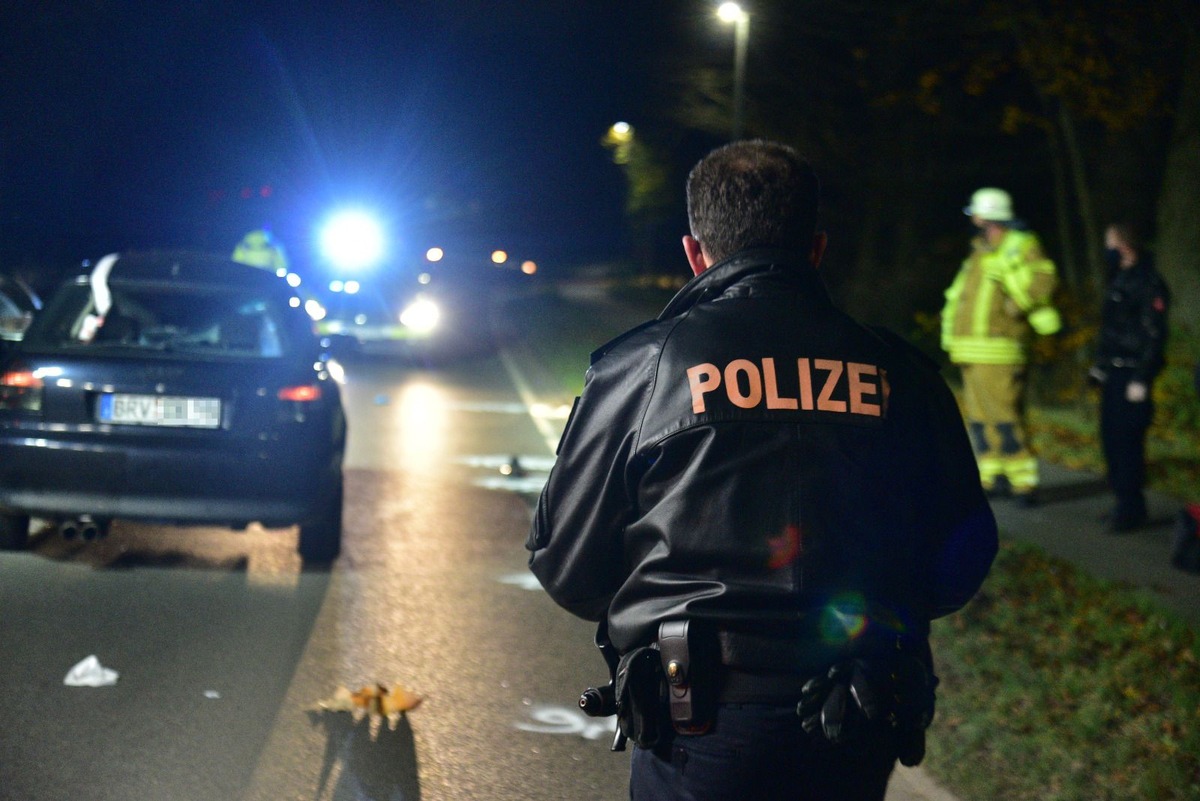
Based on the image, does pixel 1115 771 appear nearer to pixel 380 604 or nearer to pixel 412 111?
pixel 380 604

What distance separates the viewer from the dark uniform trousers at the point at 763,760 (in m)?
2.21

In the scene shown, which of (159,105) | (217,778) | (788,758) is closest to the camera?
(788,758)

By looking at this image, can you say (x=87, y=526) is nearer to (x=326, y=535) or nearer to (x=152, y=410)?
(x=152, y=410)

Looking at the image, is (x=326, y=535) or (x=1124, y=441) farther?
(x=1124, y=441)

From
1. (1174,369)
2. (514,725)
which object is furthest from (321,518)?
(1174,369)

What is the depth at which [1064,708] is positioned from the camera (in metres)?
5.39

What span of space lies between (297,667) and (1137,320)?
5.64 m

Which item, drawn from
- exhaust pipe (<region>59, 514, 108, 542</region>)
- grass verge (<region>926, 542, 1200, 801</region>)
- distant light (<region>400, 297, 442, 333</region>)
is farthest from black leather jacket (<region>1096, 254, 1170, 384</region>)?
distant light (<region>400, 297, 442, 333</region>)

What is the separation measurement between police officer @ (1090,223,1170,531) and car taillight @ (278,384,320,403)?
4.96 metres

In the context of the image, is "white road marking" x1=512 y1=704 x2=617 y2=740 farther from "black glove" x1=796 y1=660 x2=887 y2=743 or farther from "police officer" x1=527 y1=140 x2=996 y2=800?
"black glove" x1=796 y1=660 x2=887 y2=743

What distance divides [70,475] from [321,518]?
1.27 meters

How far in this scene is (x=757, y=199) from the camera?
8.09 ft

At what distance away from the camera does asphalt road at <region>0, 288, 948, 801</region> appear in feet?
14.8

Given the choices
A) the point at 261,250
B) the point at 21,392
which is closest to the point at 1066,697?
the point at 21,392
